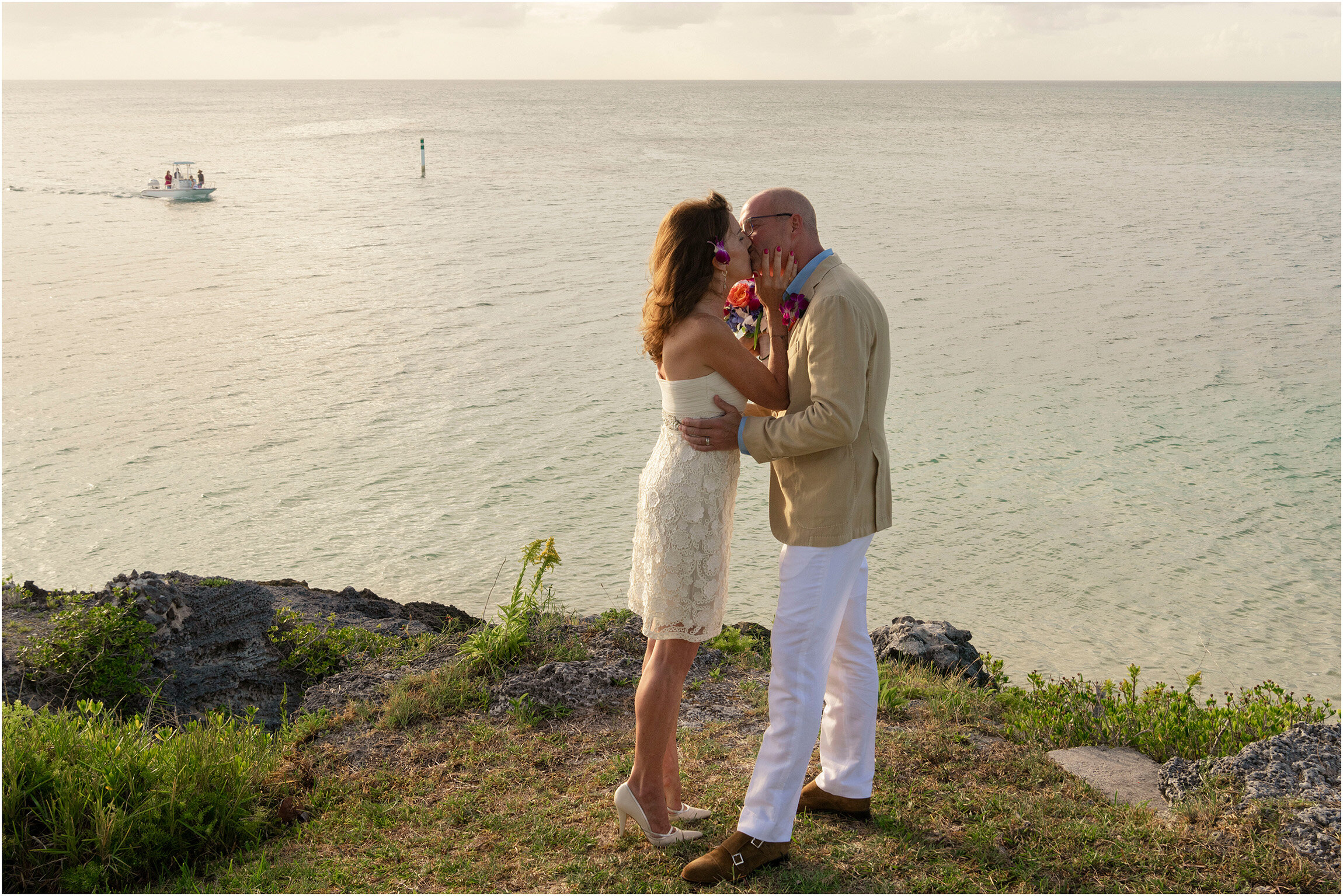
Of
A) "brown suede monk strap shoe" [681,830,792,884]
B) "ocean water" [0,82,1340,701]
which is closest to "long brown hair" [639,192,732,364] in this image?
"brown suede monk strap shoe" [681,830,792,884]

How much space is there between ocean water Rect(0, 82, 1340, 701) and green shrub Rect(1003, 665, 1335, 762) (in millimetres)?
2697

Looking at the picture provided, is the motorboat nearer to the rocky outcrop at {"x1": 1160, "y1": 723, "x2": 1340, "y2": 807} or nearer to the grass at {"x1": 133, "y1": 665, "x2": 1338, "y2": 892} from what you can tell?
the grass at {"x1": 133, "y1": 665, "x2": 1338, "y2": 892}

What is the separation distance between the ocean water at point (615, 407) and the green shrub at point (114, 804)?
17.0 feet

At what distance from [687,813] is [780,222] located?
8.31 feet

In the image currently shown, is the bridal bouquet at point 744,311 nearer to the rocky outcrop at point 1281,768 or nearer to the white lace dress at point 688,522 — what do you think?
the white lace dress at point 688,522

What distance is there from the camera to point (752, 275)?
388 centimetres

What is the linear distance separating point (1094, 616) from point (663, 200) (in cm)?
3370

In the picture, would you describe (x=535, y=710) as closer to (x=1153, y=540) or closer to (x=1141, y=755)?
(x=1141, y=755)

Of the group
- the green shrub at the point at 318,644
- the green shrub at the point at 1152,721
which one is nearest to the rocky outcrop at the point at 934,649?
the green shrub at the point at 1152,721

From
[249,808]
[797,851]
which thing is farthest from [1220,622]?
[249,808]

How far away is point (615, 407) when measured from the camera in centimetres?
1542

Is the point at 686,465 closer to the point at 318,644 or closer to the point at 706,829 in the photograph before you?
the point at 706,829

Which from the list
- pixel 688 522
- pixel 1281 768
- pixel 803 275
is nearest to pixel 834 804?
pixel 688 522

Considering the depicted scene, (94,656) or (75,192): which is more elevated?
(75,192)
